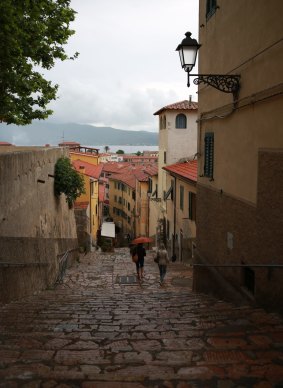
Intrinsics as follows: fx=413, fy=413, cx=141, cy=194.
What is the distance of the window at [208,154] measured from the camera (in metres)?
11.8

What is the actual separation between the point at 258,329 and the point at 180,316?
1.78 meters

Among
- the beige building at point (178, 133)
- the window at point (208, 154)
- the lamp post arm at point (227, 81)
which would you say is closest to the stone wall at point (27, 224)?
the lamp post arm at point (227, 81)

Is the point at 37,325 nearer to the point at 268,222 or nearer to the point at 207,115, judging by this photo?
the point at 268,222

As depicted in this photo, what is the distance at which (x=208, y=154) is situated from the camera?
484 inches

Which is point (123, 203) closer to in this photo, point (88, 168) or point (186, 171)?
point (88, 168)

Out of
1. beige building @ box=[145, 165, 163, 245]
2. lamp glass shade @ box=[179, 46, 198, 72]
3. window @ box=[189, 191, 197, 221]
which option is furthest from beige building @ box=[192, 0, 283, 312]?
beige building @ box=[145, 165, 163, 245]

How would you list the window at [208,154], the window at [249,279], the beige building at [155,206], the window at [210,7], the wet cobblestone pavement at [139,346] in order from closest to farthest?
the wet cobblestone pavement at [139,346] → the window at [249,279] → the window at [210,7] → the window at [208,154] → the beige building at [155,206]

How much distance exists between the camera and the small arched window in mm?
32500

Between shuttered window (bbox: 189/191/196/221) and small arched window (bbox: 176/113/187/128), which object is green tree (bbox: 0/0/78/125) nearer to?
shuttered window (bbox: 189/191/196/221)

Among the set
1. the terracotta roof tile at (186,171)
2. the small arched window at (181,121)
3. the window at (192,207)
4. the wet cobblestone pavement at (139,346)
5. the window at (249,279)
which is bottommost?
the wet cobblestone pavement at (139,346)

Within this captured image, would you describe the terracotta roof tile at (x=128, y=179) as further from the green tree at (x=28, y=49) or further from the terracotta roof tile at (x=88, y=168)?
the green tree at (x=28, y=49)

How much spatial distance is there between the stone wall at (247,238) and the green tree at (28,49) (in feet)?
20.1

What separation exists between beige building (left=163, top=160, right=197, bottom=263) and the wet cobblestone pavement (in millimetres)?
12797

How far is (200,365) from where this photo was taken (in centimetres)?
476
